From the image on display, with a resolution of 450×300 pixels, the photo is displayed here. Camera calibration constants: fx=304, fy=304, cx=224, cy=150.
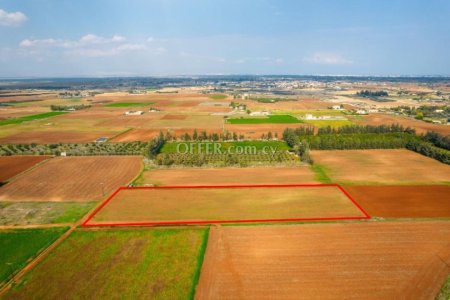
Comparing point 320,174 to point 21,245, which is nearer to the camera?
point 21,245

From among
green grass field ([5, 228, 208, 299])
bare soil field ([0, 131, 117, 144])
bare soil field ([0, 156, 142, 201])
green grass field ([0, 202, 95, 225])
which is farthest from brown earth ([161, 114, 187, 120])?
green grass field ([5, 228, 208, 299])

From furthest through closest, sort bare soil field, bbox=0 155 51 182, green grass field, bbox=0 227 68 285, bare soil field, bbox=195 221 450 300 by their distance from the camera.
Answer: bare soil field, bbox=0 155 51 182
green grass field, bbox=0 227 68 285
bare soil field, bbox=195 221 450 300

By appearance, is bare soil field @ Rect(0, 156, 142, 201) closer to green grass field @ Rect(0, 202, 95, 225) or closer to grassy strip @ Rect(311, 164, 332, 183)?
green grass field @ Rect(0, 202, 95, 225)

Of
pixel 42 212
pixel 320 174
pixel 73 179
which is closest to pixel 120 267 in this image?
pixel 42 212

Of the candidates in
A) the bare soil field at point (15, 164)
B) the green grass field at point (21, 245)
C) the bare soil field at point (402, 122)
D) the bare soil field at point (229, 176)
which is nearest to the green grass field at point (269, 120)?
the bare soil field at point (402, 122)

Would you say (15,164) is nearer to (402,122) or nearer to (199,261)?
(199,261)

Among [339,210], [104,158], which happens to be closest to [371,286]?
[339,210]

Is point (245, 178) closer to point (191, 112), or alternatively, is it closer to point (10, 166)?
point (10, 166)
